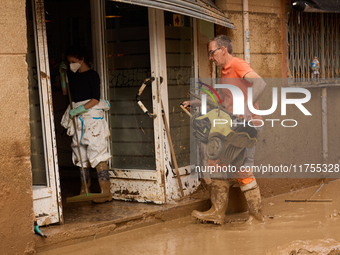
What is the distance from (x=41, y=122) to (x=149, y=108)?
1476 millimetres

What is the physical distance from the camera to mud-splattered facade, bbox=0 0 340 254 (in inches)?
172

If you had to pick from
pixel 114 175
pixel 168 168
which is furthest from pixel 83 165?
pixel 168 168

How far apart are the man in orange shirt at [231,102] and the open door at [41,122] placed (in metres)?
1.55

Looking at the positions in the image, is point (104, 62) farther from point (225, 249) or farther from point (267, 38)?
point (225, 249)

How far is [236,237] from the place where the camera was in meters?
5.13

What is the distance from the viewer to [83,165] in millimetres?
6180

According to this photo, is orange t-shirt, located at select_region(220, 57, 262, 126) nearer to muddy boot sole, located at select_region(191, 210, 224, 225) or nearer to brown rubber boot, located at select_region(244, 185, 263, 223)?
brown rubber boot, located at select_region(244, 185, 263, 223)

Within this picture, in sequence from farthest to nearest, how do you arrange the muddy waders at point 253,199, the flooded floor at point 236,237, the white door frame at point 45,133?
1. the muddy waders at point 253,199
2. the white door frame at point 45,133
3. the flooded floor at point 236,237

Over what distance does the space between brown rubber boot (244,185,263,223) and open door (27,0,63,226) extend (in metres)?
2.04

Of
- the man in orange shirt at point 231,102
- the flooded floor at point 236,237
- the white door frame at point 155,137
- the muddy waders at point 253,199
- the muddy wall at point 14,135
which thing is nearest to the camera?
the muddy wall at point 14,135

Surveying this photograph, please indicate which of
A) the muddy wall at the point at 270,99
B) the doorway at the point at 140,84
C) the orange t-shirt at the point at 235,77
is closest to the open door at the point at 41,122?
the doorway at the point at 140,84

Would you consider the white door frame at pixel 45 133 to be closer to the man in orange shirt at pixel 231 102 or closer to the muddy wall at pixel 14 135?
the muddy wall at pixel 14 135

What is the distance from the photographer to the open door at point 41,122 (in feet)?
16.0

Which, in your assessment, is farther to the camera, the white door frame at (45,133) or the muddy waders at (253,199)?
the muddy waders at (253,199)
